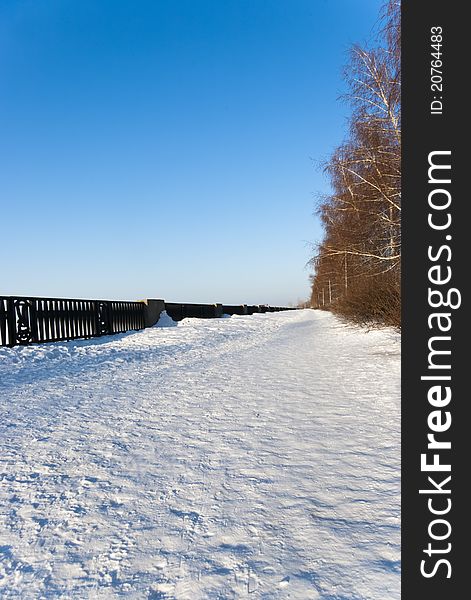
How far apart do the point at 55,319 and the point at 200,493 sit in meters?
8.55

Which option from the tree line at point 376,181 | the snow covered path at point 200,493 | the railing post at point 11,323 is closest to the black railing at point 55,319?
the railing post at point 11,323

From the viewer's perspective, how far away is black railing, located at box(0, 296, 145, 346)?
773 cm

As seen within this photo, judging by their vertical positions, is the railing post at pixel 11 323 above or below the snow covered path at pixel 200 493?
above

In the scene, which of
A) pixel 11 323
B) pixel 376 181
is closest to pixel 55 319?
pixel 11 323

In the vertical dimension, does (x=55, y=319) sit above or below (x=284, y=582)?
above

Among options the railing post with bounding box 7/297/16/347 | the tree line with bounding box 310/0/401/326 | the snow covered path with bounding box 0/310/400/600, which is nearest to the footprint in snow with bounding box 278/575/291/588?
the snow covered path with bounding box 0/310/400/600

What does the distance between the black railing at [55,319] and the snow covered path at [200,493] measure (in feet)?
13.5

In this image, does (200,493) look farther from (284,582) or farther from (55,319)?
(55,319)

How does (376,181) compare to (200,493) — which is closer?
(200,493)

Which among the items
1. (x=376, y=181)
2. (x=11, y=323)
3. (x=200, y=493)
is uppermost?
(x=376, y=181)

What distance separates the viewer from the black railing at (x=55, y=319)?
773 centimetres

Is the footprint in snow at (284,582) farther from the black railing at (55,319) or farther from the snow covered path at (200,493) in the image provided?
the black railing at (55,319)

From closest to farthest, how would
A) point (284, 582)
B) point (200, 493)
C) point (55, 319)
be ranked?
point (284, 582)
point (200, 493)
point (55, 319)

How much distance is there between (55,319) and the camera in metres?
9.07
